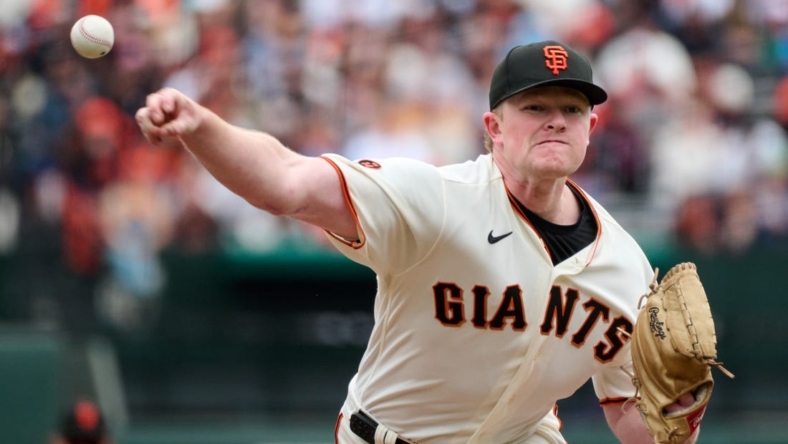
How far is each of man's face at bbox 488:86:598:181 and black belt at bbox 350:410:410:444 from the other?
3.14 ft

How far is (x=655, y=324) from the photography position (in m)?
3.84

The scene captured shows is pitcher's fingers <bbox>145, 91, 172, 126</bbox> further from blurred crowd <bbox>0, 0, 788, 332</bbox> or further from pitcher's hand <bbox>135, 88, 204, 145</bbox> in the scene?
blurred crowd <bbox>0, 0, 788, 332</bbox>

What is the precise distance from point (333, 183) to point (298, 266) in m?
5.58

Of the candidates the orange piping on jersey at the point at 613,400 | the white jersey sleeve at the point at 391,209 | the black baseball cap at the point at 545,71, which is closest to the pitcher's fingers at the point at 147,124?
the white jersey sleeve at the point at 391,209

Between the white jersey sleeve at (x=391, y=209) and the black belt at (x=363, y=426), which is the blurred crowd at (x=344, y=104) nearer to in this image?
the black belt at (x=363, y=426)

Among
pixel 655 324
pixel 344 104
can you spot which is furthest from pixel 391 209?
pixel 344 104

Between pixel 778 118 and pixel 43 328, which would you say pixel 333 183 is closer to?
pixel 43 328

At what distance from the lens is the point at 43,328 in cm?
880

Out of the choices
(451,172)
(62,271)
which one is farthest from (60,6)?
(451,172)

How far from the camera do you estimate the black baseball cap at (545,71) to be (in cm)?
388

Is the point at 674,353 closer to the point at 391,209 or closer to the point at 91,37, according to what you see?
the point at 391,209

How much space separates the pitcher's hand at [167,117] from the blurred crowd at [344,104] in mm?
5989

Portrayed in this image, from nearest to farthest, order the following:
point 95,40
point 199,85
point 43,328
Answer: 1. point 95,40
2. point 43,328
3. point 199,85

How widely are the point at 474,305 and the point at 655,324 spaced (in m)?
0.53
